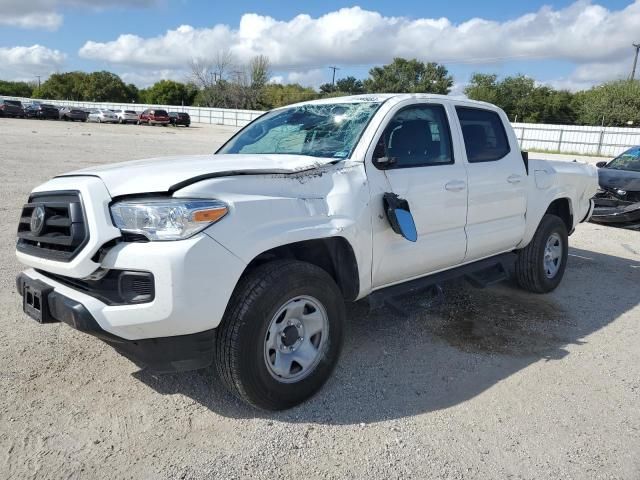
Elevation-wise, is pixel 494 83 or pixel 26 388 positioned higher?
pixel 494 83

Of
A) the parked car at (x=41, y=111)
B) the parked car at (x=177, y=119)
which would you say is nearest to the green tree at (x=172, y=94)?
the parked car at (x=177, y=119)

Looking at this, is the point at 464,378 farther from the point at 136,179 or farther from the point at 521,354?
the point at 136,179

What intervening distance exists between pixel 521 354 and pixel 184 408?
8.54 ft

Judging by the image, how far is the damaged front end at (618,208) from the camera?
31.7 feet

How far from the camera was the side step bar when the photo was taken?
154 inches

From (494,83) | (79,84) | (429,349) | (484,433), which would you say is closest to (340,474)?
(484,433)

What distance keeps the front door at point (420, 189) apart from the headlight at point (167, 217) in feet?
4.13

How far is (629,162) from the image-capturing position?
11.2 metres

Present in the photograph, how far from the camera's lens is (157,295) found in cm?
266

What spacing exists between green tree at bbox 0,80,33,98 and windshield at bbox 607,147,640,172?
376ft

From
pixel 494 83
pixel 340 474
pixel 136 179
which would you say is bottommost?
pixel 340 474

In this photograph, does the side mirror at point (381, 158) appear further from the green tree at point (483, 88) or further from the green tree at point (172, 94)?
the green tree at point (172, 94)

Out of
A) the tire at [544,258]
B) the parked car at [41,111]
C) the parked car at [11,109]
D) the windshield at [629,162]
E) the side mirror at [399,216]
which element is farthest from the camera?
the parked car at [41,111]

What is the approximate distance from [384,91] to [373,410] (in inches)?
3216
